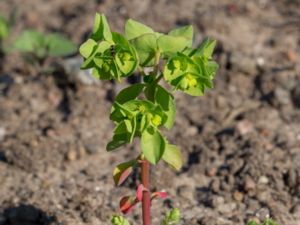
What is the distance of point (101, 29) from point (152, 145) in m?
0.38

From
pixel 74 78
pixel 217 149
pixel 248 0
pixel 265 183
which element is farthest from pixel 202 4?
pixel 265 183

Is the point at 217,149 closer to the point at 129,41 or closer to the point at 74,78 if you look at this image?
the point at 74,78

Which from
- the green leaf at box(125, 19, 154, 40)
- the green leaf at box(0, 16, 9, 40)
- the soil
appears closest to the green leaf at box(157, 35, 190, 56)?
the green leaf at box(125, 19, 154, 40)

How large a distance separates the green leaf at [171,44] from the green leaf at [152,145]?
0.24m

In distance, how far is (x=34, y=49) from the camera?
3965mm

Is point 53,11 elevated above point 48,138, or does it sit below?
above

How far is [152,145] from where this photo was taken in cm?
214

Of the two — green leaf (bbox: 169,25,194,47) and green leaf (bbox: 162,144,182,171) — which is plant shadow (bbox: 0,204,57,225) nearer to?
green leaf (bbox: 162,144,182,171)

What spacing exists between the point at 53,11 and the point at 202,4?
940 mm

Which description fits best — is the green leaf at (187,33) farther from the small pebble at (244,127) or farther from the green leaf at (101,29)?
→ the small pebble at (244,127)

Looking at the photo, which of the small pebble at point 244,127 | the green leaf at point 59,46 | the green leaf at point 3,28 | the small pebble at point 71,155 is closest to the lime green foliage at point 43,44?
the green leaf at point 59,46

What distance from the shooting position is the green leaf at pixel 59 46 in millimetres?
3883

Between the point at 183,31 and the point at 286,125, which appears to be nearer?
the point at 183,31

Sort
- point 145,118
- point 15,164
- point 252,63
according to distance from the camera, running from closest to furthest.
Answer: point 145,118 < point 15,164 < point 252,63
